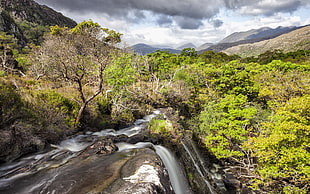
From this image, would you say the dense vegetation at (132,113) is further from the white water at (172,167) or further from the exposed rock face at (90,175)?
the white water at (172,167)

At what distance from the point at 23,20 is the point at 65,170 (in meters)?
152

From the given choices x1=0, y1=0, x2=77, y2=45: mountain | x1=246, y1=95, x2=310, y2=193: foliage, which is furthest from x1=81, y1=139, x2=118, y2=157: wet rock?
x1=0, y1=0, x2=77, y2=45: mountain

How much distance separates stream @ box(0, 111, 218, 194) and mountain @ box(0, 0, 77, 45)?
8963 centimetres

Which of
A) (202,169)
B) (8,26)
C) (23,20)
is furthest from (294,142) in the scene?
(23,20)

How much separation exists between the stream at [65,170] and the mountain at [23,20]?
89626 mm

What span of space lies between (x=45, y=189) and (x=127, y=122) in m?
10.8

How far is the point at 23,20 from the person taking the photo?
371ft

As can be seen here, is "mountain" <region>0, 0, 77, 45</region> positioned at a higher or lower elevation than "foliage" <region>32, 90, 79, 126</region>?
higher

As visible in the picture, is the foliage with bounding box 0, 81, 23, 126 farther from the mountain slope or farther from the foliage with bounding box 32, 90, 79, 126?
the mountain slope

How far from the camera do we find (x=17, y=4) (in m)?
120

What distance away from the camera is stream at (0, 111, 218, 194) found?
5855mm

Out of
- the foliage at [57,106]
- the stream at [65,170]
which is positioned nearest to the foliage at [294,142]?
the stream at [65,170]

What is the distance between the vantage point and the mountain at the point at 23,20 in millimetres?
77000

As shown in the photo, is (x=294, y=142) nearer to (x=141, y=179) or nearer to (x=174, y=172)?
(x=174, y=172)
